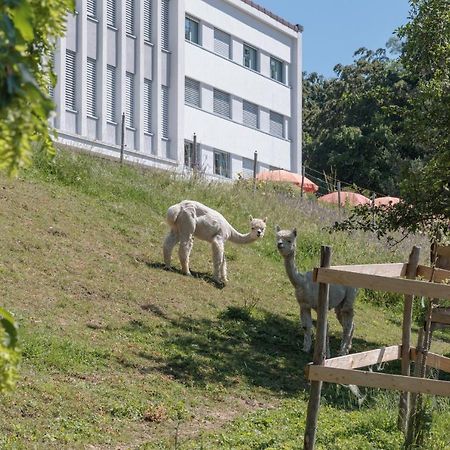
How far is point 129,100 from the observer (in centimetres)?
3681

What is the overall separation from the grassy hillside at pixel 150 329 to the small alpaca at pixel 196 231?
372mm

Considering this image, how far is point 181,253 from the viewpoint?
57.3 ft

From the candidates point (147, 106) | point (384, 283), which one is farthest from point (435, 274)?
point (147, 106)

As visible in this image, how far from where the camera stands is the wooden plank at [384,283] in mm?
7637

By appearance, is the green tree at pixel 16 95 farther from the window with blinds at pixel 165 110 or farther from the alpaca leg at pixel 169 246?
the window with blinds at pixel 165 110

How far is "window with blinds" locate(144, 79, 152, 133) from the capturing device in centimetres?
3753

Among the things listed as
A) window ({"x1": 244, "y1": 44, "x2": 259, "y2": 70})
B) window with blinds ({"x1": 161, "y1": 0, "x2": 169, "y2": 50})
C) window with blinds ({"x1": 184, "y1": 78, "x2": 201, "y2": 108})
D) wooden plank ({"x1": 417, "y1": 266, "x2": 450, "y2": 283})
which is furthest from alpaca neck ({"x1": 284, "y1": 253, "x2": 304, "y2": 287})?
window ({"x1": 244, "y1": 44, "x2": 259, "y2": 70})

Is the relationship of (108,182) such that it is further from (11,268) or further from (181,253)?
(11,268)

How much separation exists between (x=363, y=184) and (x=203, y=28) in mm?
16684

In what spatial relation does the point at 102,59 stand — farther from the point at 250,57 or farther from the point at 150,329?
the point at 150,329

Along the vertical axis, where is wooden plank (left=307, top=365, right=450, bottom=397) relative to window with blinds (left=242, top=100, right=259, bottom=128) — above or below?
below

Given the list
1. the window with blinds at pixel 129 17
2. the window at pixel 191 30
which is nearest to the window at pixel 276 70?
the window at pixel 191 30

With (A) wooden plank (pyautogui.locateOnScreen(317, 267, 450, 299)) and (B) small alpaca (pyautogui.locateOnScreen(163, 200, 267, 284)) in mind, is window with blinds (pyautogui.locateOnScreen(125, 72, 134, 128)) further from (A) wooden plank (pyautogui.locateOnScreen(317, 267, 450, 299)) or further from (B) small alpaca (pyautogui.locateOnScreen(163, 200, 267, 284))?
(A) wooden plank (pyautogui.locateOnScreen(317, 267, 450, 299))

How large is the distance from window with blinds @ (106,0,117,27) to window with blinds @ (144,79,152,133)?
270cm
